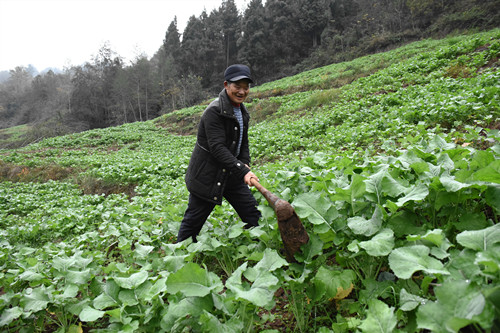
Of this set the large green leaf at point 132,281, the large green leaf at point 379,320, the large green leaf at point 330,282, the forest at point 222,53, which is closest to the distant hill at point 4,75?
the forest at point 222,53

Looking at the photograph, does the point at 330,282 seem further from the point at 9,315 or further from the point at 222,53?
the point at 222,53

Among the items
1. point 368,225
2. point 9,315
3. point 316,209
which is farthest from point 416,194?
point 9,315

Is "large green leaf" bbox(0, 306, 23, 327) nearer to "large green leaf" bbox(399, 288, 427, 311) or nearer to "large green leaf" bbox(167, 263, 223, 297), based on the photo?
"large green leaf" bbox(167, 263, 223, 297)

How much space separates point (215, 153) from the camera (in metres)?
2.81

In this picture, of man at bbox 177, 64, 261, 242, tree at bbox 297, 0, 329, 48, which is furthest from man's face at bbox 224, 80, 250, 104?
tree at bbox 297, 0, 329, 48

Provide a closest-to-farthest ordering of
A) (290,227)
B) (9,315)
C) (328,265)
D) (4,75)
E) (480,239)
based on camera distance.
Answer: (480,239) < (290,227) < (9,315) < (328,265) < (4,75)

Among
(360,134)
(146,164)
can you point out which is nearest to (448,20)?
(360,134)

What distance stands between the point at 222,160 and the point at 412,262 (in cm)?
195

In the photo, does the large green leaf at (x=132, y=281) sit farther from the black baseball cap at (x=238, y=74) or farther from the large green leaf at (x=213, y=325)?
the black baseball cap at (x=238, y=74)

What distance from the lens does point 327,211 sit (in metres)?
1.76

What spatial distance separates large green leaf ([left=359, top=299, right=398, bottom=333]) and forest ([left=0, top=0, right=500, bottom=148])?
3349 cm

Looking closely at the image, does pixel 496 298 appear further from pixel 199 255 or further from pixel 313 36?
pixel 313 36

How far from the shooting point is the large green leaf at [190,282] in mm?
1288

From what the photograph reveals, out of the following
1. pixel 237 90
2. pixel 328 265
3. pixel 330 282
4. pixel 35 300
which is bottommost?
pixel 328 265
